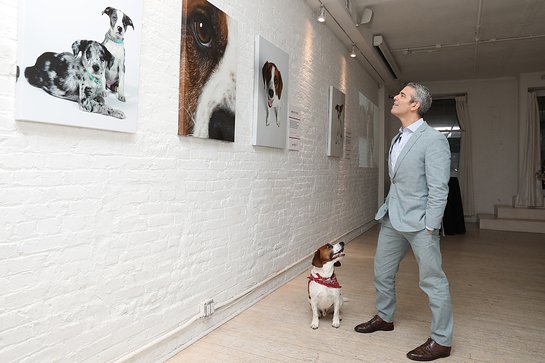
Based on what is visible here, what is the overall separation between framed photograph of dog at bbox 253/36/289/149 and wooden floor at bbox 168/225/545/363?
59.5 inches

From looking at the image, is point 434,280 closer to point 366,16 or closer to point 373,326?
point 373,326

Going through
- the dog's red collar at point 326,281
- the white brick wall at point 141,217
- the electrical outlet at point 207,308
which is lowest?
the electrical outlet at point 207,308

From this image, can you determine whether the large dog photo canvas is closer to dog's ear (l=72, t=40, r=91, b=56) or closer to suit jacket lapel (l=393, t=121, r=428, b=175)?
dog's ear (l=72, t=40, r=91, b=56)

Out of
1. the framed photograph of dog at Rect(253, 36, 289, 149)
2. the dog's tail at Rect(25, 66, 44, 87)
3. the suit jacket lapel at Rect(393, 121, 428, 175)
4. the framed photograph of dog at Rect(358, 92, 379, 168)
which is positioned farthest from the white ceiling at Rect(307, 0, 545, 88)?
the dog's tail at Rect(25, 66, 44, 87)

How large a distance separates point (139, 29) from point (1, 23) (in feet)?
2.40

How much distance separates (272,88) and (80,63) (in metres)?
2.08

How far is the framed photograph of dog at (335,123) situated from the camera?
542 cm

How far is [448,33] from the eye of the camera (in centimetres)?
650

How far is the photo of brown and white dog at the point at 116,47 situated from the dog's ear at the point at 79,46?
0.33 ft

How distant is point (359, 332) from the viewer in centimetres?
291

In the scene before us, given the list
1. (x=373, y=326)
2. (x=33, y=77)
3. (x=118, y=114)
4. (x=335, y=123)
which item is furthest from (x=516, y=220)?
(x=33, y=77)

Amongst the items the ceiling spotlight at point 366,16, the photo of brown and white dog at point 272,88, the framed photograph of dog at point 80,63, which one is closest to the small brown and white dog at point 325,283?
the photo of brown and white dog at point 272,88

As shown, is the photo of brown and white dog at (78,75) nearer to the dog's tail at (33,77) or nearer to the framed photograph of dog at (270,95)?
the dog's tail at (33,77)

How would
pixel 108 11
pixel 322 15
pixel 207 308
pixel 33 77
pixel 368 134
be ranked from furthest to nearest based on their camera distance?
pixel 368 134 → pixel 322 15 → pixel 207 308 → pixel 108 11 → pixel 33 77
